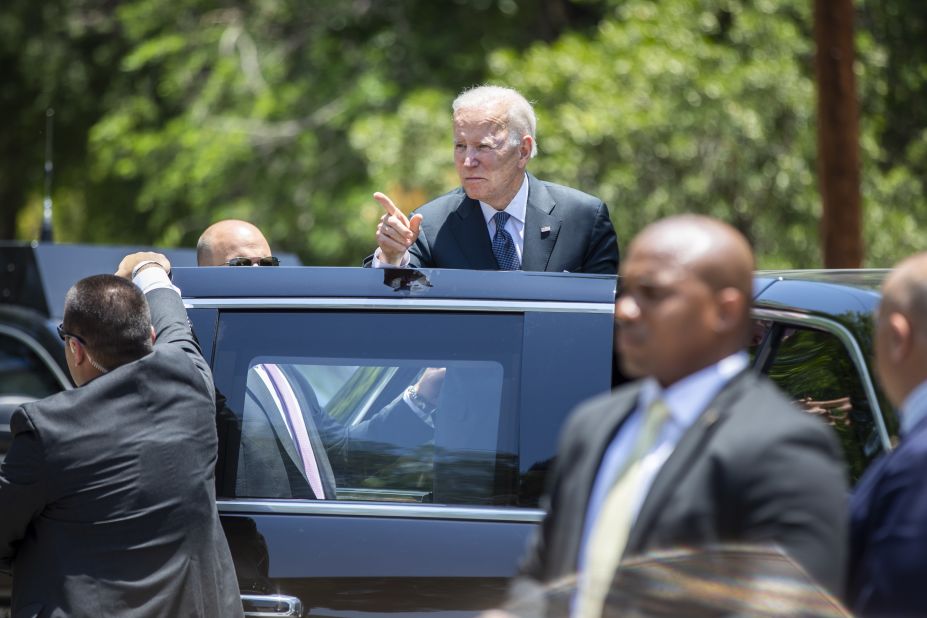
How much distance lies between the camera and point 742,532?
6.45 feet

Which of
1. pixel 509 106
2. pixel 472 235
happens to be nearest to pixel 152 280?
pixel 472 235

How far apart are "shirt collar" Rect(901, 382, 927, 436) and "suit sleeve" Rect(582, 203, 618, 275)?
2234 millimetres

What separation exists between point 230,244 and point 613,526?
290 cm

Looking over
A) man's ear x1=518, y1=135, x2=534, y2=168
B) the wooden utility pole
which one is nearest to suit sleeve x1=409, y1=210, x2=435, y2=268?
man's ear x1=518, y1=135, x2=534, y2=168

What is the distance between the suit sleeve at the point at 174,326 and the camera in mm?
3516

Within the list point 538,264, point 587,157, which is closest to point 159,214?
point 587,157

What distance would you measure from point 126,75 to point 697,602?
18721mm

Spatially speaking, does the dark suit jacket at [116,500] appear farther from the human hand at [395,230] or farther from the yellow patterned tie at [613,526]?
the yellow patterned tie at [613,526]

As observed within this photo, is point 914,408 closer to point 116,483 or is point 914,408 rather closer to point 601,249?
point 116,483

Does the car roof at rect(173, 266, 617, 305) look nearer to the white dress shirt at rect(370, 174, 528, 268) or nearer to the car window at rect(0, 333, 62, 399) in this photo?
the white dress shirt at rect(370, 174, 528, 268)

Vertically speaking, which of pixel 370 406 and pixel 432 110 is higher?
pixel 432 110

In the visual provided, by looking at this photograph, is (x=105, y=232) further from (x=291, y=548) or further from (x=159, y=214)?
(x=291, y=548)

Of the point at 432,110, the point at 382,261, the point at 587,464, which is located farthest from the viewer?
the point at 432,110

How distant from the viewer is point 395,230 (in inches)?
158
